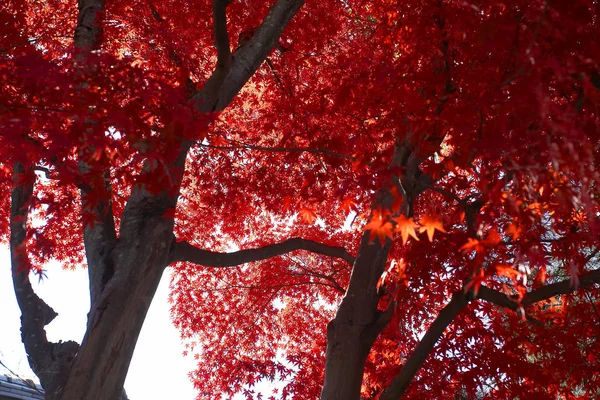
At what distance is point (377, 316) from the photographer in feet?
19.4

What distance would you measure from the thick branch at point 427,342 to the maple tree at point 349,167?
0.02m

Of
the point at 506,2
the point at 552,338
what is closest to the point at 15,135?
the point at 506,2

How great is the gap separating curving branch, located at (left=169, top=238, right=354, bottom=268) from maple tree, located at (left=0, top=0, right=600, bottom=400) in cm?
3

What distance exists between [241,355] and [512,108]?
852 centimetres

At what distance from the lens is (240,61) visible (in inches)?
257

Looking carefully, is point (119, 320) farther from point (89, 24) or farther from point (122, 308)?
point (89, 24)

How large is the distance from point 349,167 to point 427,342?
375 centimetres

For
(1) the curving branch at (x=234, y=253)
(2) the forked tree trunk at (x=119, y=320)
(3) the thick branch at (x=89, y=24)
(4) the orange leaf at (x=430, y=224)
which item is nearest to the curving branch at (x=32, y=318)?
(2) the forked tree trunk at (x=119, y=320)

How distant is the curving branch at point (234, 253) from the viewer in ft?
19.4

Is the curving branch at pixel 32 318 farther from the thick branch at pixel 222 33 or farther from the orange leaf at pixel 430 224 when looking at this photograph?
the orange leaf at pixel 430 224

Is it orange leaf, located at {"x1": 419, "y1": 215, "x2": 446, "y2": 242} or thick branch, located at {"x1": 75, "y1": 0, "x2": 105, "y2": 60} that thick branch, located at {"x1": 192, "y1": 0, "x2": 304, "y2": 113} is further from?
orange leaf, located at {"x1": 419, "y1": 215, "x2": 446, "y2": 242}

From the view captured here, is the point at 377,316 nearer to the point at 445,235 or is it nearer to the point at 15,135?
the point at 445,235

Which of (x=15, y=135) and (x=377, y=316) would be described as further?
(x=377, y=316)

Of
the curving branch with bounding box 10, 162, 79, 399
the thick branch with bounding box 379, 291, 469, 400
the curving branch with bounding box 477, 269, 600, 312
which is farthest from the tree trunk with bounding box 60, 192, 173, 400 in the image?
the curving branch with bounding box 477, 269, 600, 312
